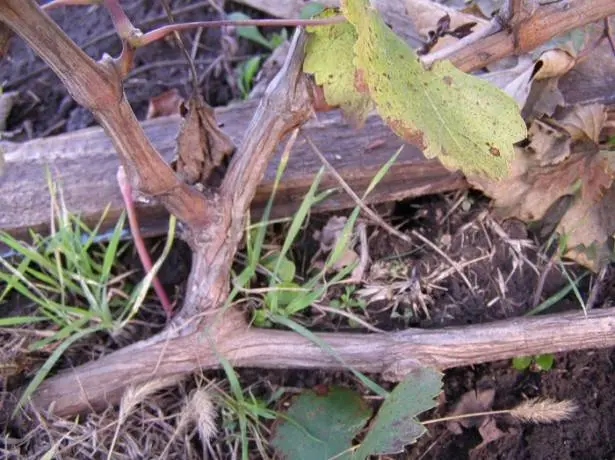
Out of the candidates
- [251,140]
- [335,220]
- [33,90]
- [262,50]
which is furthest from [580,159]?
[33,90]

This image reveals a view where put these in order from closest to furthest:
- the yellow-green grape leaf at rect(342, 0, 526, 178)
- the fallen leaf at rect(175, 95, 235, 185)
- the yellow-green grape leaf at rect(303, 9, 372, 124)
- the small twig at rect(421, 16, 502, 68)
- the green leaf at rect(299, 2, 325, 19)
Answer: the yellow-green grape leaf at rect(342, 0, 526, 178)
the yellow-green grape leaf at rect(303, 9, 372, 124)
the small twig at rect(421, 16, 502, 68)
the fallen leaf at rect(175, 95, 235, 185)
the green leaf at rect(299, 2, 325, 19)

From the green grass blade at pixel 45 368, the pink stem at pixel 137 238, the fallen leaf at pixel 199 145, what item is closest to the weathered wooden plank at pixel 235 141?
the pink stem at pixel 137 238

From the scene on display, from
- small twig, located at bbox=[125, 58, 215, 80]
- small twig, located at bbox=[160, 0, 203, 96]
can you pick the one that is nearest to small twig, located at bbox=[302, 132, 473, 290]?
small twig, located at bbox=[160, 0, 203, 96]

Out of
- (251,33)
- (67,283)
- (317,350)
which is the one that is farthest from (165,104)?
(317,350)

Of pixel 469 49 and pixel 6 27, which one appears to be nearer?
pixel 6 27

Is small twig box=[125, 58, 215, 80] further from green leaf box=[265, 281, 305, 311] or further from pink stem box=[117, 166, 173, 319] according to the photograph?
green leaf box=[265, 281, 305, 311]

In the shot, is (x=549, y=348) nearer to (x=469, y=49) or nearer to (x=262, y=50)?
(x=469, y=49)

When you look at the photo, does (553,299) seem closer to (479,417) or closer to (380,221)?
(479,417)

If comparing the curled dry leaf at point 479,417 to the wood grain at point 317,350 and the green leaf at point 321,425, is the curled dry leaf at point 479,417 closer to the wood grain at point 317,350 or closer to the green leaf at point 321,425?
the wood grain at point 317,350
